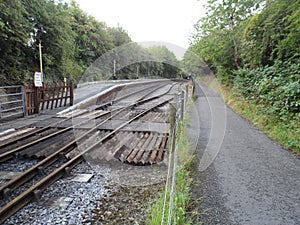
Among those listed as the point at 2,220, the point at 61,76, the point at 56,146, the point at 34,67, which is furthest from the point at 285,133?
the point at 61,76

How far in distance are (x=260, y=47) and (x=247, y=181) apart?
7.38m

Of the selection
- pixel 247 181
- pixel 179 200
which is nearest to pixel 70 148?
pixel 179 200

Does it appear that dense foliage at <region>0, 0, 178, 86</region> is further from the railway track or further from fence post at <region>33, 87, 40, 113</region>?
the railway track

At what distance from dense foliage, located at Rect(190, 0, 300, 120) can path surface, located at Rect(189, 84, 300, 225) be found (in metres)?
1.78

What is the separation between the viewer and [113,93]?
570 inches

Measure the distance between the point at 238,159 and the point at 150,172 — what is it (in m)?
1.80

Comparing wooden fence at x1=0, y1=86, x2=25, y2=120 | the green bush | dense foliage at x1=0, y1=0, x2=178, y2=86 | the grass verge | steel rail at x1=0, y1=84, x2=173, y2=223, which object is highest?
dense foliage at x1=0, y1=0, x2=178, y2=86

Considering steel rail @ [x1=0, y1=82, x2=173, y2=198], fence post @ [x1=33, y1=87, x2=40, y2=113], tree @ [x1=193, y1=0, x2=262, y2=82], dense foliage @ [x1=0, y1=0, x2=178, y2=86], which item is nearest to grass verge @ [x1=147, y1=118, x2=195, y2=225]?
steel rail @ [x1=0, y1=82, x2=173, y2=198]

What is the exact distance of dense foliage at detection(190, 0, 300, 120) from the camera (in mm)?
5988

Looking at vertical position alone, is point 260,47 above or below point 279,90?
above

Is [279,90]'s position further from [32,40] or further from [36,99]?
[32,40]

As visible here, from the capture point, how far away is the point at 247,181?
3211 millimetres

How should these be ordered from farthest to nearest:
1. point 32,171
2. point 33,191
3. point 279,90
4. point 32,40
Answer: point 32,40 → point 279,90 → point 32,171 → point 33,191

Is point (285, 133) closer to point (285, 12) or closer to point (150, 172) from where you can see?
point (150, 172)
